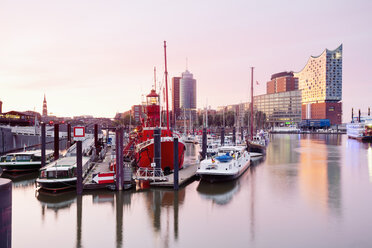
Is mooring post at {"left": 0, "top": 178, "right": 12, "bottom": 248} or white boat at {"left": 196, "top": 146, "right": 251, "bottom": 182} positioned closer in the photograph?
mooring post at {"left": 0, "top": 178, "right": 12, "bottom": 248}

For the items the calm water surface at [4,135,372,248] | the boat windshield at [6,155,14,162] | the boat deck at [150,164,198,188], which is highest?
the boat windshield at [6,155,14,162]

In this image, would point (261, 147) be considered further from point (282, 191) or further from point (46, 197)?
point (46, 197)

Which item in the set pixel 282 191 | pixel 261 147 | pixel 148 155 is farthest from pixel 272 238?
pixel 261 147

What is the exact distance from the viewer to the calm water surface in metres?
19.0

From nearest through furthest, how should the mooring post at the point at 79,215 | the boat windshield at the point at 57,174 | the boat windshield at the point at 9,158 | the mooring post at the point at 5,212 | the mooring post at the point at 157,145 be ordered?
the mooring post at the point at 5,212 → the mooring post at the point at 79,215 → the boat windshield at the point at 57,174 → the mooring post at the point at 157,145 → the boat windshield at the point at 9,158

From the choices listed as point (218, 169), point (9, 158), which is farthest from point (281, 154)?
point (9, 158)

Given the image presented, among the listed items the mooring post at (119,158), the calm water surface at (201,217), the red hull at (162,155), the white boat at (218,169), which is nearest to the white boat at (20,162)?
the calm water surface at (201,217)

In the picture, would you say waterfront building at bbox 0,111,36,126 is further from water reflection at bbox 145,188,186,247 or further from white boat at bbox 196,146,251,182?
water reflection at bbox 145,188,186,247

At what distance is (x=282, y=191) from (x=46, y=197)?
2363cm

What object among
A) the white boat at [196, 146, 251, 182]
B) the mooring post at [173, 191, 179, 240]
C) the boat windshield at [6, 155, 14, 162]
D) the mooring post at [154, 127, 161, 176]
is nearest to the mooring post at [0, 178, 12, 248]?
the mooring post at [173, 191, 179, 240]

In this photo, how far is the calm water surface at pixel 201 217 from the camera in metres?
19.0

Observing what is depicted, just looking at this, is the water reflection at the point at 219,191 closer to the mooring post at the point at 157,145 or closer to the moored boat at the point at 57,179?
the mooring post at the point at 157,145

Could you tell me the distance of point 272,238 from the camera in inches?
757

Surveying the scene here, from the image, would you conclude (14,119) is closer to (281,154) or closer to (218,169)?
Result: (281,154)
